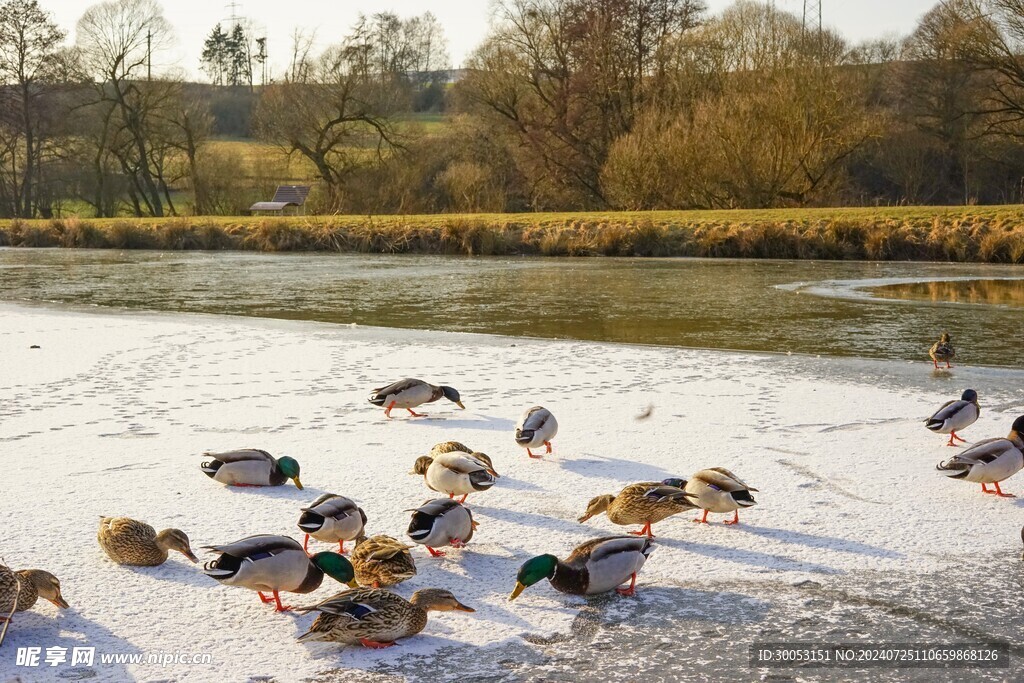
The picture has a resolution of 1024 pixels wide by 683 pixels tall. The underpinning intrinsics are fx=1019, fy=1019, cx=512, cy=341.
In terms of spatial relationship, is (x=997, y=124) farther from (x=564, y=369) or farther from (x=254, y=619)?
(x=254, y=619)

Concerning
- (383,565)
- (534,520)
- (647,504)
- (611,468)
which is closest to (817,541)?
(647,504)

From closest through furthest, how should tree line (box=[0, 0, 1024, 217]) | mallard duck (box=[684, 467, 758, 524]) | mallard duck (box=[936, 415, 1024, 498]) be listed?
mallard duck (box=[684, 467, 758, 524]) < mallard duck (box=[936, 415, 1024, 498]) < tree line (box=[0, 0, 1024, 217])

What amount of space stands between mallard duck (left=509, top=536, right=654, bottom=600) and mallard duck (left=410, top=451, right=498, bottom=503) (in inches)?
33.2

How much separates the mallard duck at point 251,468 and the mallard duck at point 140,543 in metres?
0.92

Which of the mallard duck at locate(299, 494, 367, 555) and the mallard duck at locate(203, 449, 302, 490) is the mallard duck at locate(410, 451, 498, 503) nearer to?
the mallard duck at locate(299, 494, 367, 555)

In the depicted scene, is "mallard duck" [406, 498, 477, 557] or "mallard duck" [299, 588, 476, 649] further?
"mallard duck" [406, 498, 477, 557]

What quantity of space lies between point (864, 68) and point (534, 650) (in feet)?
168

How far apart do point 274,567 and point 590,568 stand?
1.05 m

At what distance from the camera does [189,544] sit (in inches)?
152

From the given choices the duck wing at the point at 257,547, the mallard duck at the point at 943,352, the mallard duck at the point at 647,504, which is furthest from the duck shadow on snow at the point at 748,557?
the mallard duck at the point at 943,352

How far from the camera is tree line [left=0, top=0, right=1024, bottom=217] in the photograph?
30.3 meters

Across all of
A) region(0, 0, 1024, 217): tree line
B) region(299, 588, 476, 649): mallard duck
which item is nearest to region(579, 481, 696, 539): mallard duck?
region(299, 588, 476, 649): mallard duck

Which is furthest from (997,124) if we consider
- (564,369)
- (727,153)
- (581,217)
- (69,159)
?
(69,159)

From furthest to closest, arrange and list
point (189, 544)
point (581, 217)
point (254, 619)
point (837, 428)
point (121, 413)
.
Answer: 1. point (581, 217)
2. point (121, 413)
3. point (837, 428)
4. point (189, 544)
5. point (254, 619)
